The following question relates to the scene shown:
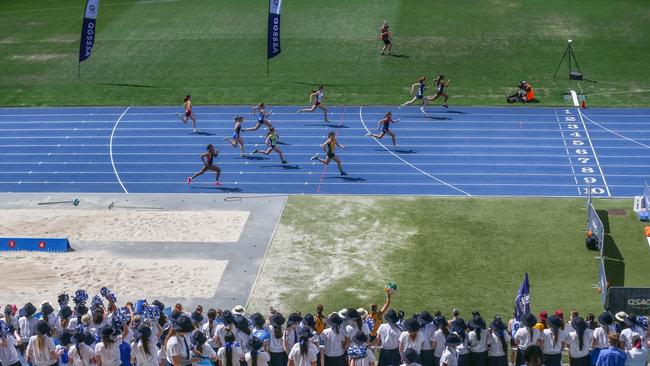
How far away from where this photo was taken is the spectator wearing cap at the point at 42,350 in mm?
15648

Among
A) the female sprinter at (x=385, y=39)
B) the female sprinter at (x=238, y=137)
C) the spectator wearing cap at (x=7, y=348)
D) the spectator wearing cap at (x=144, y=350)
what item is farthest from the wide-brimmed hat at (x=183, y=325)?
the female sprinter at (x=385, y=39)

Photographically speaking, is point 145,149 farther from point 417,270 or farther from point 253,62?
point 417,270

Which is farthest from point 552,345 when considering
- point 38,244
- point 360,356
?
point 38,244

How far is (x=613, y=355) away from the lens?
14.7 m

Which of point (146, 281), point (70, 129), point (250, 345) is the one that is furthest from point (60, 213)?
point (250, 345)

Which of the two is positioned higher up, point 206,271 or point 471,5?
point 471,5

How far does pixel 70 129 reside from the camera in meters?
36.0

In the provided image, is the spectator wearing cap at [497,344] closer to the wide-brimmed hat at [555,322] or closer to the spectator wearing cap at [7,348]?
the wide-brimmed hat at [555,322]

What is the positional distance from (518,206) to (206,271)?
357 inches

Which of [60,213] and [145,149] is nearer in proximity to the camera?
[60,213]

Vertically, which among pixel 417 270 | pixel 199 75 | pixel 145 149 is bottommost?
pixel 417 270

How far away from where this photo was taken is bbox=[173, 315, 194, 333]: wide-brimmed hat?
14977mm

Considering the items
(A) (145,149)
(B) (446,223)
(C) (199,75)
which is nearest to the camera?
(B) (446,223)

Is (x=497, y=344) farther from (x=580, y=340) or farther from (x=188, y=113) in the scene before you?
(x=188, y=113)
